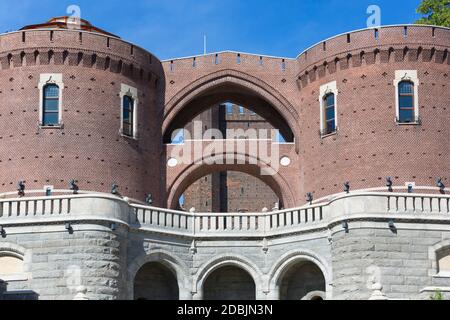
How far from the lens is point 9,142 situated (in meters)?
45.6

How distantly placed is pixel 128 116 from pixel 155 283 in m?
10.4

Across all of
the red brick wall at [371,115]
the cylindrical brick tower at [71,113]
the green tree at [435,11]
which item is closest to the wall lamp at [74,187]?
the cylindrical brick tower at [71,113]

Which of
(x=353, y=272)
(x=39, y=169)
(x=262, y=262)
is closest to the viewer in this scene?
(x=353, y=272)

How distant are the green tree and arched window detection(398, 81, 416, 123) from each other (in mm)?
8360

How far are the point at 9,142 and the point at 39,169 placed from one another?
6.40ft

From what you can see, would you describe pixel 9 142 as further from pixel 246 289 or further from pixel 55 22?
pixel 246 289

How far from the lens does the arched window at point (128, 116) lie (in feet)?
155

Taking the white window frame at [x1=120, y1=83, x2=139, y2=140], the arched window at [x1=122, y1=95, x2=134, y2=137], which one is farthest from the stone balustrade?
the white window frame at [x1=120, y1=83, x2=139, y2=140]

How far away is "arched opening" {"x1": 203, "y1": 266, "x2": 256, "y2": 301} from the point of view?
40.4m

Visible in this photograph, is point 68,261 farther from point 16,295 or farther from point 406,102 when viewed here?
point 406,102

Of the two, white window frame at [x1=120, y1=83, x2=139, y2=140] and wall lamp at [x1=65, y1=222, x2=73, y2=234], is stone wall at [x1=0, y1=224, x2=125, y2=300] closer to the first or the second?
wall lamp at [x1=65, y1=222, x2=73, y2=234]

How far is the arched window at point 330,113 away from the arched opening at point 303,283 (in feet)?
30.6

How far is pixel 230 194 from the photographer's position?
8156 centimetres
